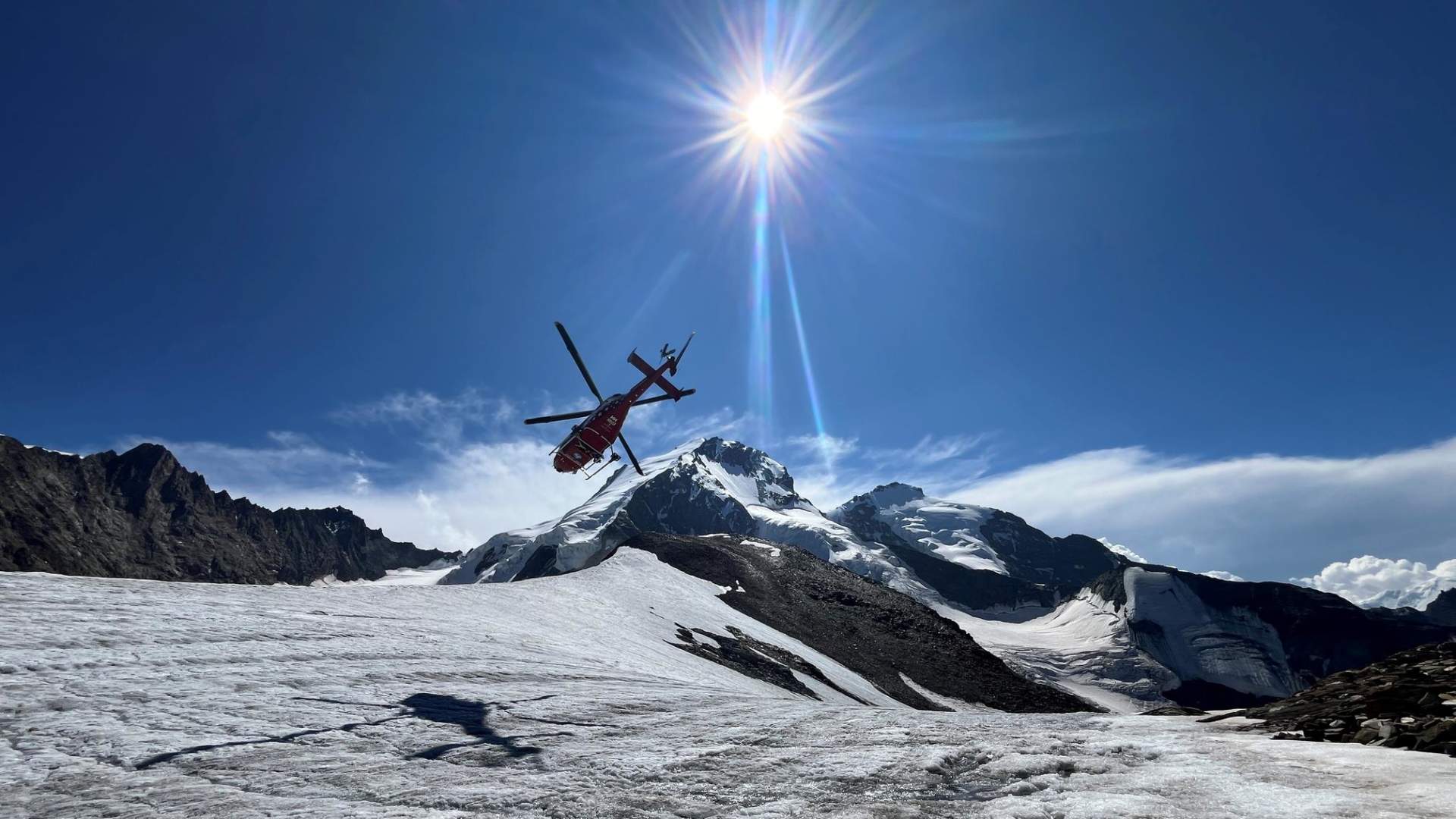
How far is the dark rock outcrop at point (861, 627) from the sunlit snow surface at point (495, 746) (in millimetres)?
27273

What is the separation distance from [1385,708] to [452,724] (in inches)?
448

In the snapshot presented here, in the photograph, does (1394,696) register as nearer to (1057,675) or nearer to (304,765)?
(304,765)

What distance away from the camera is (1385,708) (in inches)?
282

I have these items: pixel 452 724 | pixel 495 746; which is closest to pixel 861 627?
pixel 452 724

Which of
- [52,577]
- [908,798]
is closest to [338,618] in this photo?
[52,577]

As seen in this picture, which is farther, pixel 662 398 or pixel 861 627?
pixel 861 627

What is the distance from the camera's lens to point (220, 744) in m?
8.27

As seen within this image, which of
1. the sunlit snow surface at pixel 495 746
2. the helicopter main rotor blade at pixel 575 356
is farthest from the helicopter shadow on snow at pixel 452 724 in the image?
the helicopter main rotor blade at pixel 575 356

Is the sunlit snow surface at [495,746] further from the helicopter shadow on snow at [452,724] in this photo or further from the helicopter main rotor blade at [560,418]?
the helicopter main rotor blade at [560,418]

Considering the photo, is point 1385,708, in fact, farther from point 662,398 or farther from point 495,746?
point 662,398

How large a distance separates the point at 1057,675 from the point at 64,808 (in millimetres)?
203104

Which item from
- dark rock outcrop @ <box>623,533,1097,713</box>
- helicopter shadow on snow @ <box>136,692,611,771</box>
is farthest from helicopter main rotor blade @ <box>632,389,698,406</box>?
helicopter shadow on snow @ <box>136,692,611,771</box>

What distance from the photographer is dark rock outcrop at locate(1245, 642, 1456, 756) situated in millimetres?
6215

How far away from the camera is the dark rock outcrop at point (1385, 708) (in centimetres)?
621
